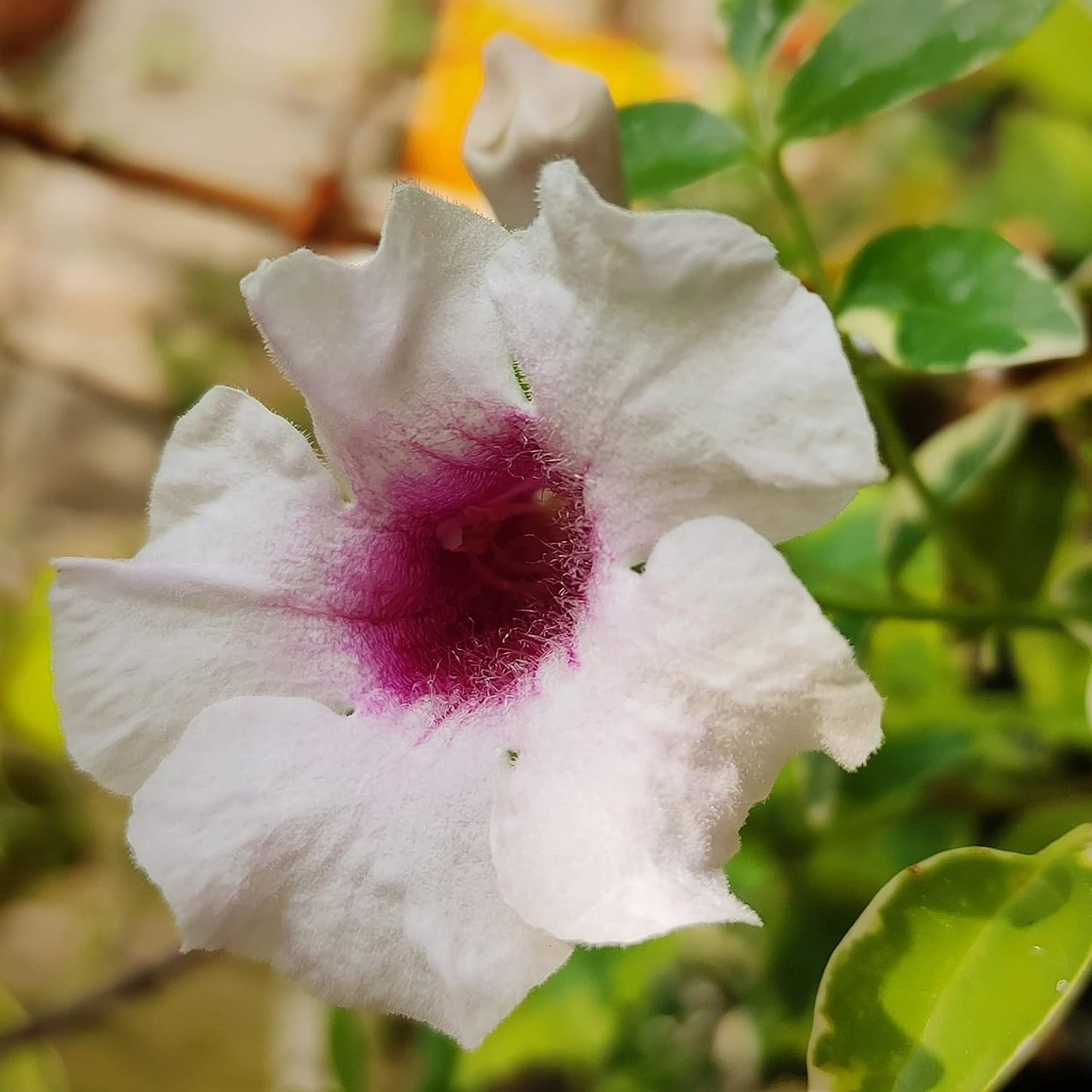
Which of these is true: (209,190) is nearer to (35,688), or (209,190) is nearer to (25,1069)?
(35,688)

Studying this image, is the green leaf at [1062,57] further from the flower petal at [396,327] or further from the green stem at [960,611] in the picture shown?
the flower petal at [396,327]

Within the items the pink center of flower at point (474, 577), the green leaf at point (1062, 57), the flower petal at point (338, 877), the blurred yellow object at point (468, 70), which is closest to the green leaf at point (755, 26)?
the pink center of flower at point (474, 577)

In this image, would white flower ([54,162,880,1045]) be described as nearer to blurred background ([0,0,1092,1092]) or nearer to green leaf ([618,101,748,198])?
green leaf ([618,101,748,198])

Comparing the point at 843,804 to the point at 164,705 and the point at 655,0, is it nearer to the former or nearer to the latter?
the point at 164,705

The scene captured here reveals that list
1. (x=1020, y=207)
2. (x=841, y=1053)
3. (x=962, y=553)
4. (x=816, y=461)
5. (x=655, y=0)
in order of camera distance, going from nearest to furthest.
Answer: (x=816, y=461), (x=841, y=1053), (x=962, y=553), (x=1020, y=207), (x=655, y=0)

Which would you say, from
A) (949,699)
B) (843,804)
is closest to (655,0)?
(949,699)

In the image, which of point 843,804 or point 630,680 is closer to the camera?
point 630,680
